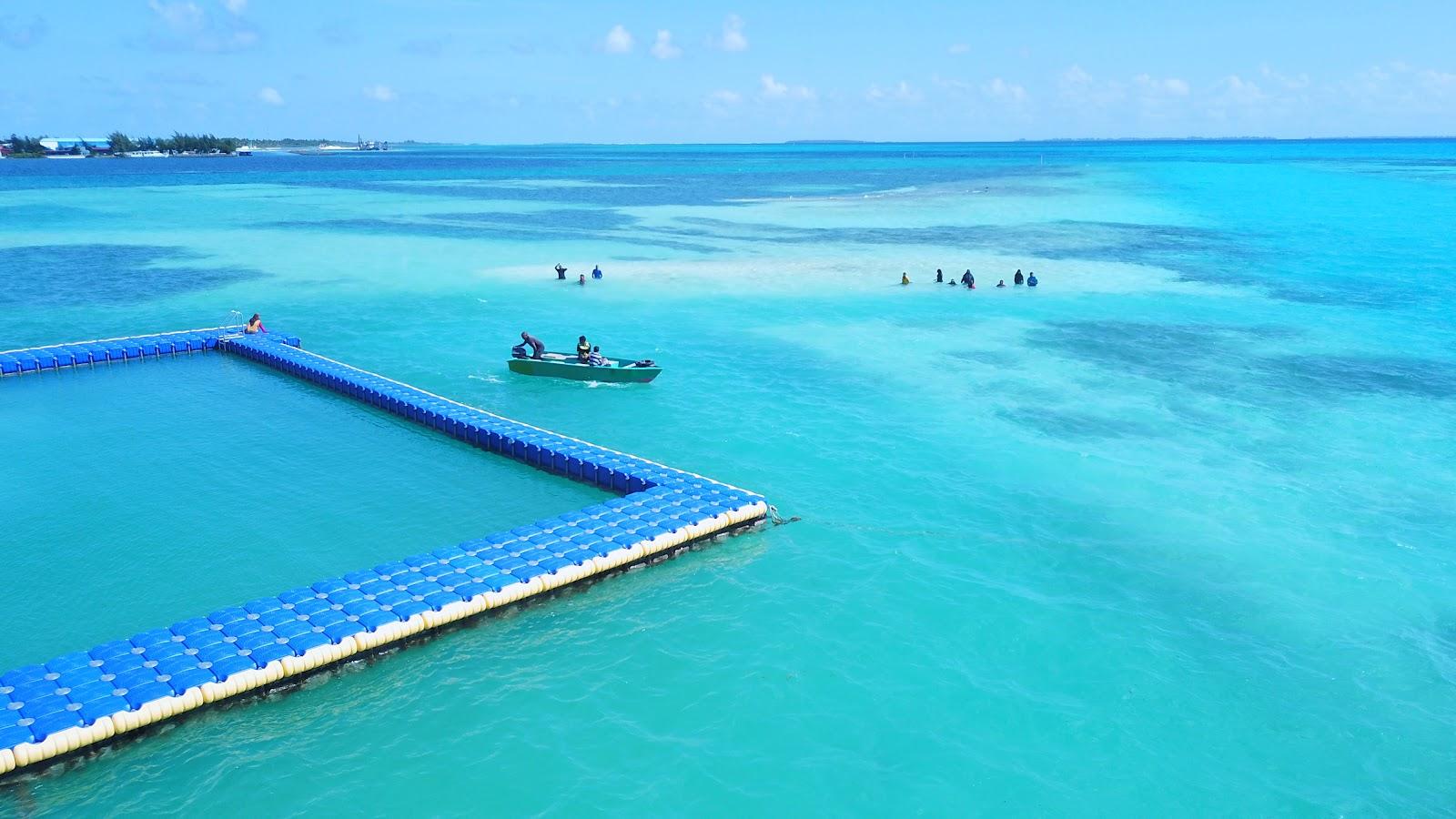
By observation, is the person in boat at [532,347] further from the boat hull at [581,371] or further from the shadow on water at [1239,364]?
the shadow on water at [1239,364]

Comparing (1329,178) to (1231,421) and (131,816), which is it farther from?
(131,816)

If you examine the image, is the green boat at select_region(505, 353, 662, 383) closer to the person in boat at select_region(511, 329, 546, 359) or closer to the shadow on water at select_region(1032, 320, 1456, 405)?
the person in boat at select_region(511, 329, 546, 359)

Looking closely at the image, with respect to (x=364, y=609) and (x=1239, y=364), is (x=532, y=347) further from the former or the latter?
(x=1239, y=364)

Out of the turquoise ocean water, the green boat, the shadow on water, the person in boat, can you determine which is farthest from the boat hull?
the shadow on water

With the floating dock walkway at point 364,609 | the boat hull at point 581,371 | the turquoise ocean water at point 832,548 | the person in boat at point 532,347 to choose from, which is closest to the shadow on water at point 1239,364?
the turquoise ocean water at point 832,548

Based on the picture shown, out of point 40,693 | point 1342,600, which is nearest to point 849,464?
point 1342,600

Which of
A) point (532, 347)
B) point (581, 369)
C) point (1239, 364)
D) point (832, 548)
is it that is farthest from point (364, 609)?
point (1239, 364)
